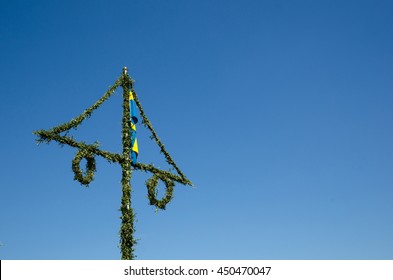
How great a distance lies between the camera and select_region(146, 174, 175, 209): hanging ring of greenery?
12.5m

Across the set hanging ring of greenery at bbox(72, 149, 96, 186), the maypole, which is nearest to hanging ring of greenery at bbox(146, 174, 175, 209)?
the maypole

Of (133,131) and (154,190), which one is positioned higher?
(133,131)

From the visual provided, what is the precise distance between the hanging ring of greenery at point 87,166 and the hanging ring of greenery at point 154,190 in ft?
5.71

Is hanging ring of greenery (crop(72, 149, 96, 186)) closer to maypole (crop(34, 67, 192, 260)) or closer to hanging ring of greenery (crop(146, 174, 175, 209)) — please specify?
maypole (crop(34, 67, 192, 260))

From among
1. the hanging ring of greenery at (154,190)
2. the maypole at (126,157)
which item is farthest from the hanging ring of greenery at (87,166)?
the hanging ring of greenery at (154,190)

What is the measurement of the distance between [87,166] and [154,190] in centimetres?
211

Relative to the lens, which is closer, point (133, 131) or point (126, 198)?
point (126, 198)

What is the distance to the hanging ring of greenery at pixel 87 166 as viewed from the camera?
11086 mm

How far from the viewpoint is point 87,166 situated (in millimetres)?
11320

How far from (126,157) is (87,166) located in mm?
988

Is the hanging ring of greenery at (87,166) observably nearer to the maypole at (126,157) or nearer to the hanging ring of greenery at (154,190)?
the maypole at (126,157)
